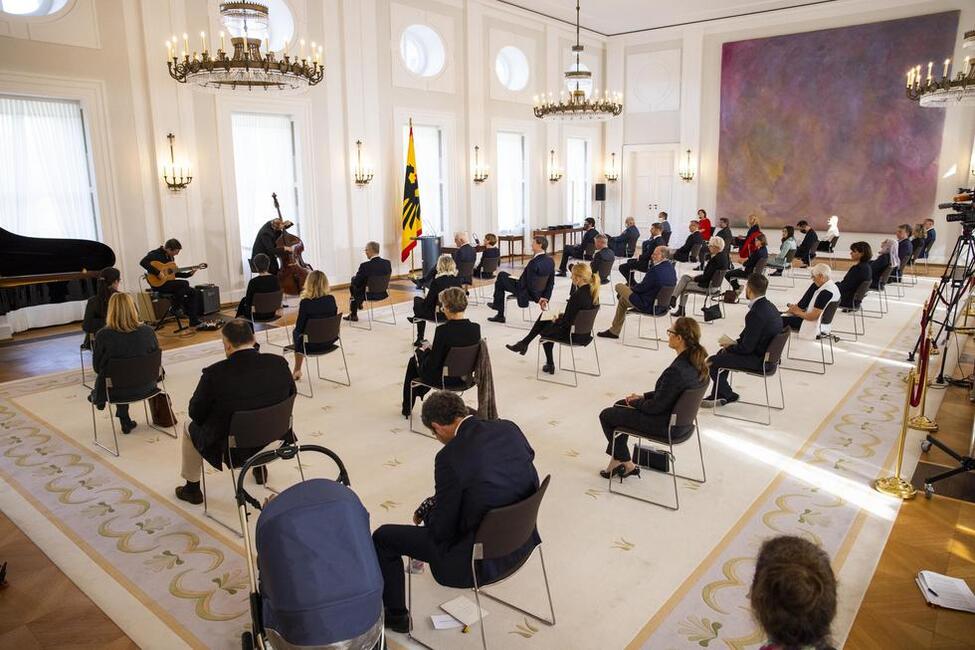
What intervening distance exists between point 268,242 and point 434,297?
13.9 feet

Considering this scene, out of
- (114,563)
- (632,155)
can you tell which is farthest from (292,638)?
(632,155)

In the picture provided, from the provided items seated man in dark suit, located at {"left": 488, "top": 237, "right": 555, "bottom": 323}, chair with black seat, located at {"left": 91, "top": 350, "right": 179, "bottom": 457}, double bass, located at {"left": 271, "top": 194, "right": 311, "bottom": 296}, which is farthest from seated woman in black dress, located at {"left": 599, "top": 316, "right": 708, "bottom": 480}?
double bass, located at {"left": 271, "top": 194, "right": 311, "bottom": 296}

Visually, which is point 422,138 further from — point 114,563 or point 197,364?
point 114,563

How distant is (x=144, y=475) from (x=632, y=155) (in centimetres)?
1749

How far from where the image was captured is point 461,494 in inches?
117

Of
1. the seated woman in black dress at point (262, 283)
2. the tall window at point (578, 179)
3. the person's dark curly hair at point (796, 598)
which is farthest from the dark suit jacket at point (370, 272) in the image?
the tall window at point (578, 179)

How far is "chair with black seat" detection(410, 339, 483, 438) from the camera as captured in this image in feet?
18.2

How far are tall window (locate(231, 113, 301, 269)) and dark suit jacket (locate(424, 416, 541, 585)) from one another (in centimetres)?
964

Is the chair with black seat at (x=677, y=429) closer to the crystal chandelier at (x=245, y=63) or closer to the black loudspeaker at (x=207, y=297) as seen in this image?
the crystal chandelier at (x=245, y=63)

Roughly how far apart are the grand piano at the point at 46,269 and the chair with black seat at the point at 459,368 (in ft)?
17.1

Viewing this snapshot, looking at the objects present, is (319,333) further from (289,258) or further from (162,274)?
(289,258)

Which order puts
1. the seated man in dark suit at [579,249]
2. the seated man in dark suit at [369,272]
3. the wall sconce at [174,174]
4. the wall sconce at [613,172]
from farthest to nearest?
the wall sconce at [613,172], the seated man in dark suit at [579,249], the wall sconce at [174,174], the seated man in dark suit at [369,272]

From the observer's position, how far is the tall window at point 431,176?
49.1 feet

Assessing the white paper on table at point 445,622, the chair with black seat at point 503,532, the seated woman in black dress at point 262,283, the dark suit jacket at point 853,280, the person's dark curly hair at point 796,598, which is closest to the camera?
the person's dark curly hair at point 796,598
